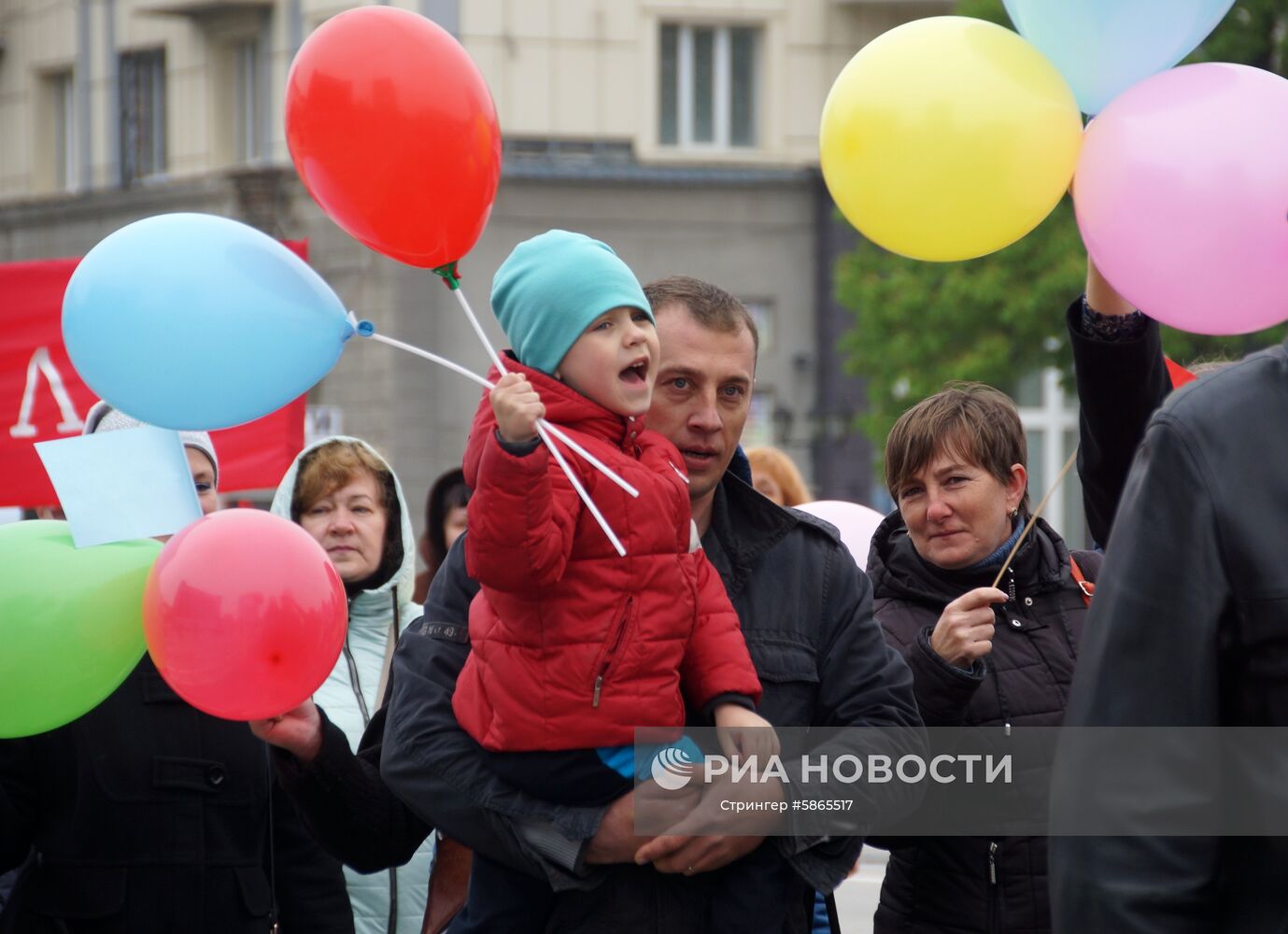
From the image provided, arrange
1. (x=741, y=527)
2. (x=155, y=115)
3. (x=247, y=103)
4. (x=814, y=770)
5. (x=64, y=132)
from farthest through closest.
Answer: (x=64, y=132) → (x=155, y=115) → (x=247, y=103) → (x=741, y=527) → (x=814, y=770)

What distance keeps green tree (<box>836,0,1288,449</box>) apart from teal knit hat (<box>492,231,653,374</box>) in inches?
538

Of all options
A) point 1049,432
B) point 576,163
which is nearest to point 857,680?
point 576,163

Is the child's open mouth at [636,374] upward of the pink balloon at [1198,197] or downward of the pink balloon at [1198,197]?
downward

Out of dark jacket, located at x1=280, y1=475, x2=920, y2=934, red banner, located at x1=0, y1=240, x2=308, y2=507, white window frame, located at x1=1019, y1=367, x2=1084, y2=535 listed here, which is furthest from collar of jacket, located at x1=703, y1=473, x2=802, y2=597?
white window frame, located at x1=1019, y1=367, x2=1084, y2=535

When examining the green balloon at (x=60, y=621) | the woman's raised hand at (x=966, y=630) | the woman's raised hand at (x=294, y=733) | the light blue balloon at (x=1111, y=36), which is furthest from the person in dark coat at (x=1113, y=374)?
the green balloon at (x=60, y=621)

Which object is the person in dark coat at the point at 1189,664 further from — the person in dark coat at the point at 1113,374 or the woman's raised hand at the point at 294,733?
the woman's raised hand at the point at 294,733

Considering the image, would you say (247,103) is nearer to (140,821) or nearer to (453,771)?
(140,821)

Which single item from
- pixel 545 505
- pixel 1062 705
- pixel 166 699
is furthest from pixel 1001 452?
pixel 166 699

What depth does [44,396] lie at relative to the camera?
6820mm

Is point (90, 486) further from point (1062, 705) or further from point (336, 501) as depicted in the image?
point (1062, 705)

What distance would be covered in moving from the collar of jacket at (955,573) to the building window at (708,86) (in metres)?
20.8

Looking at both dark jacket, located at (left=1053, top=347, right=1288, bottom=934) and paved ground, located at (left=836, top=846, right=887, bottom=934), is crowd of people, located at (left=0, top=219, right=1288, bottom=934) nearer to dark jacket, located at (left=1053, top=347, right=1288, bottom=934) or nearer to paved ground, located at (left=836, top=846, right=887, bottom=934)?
dark jacket, located at (left=1053, top=347, right=1288, bottom=934)

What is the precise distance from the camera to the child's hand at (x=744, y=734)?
306 cm

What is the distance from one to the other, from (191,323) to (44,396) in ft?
12.6
